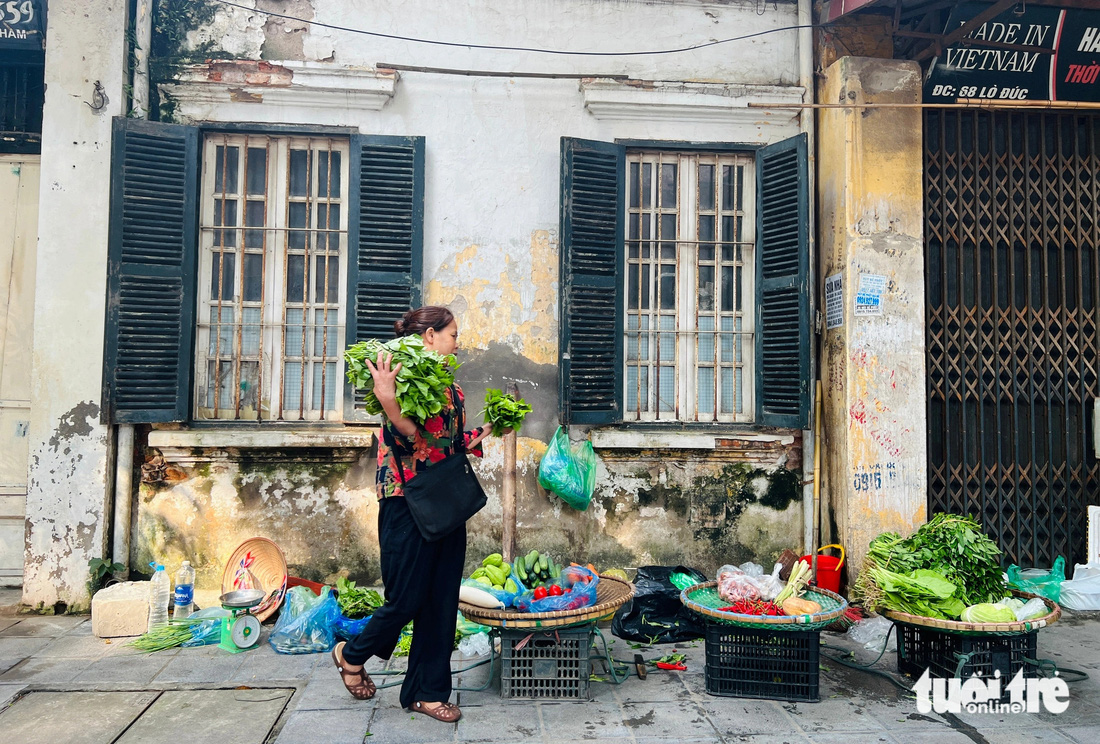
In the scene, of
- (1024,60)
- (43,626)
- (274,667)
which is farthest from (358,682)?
(1024,60)

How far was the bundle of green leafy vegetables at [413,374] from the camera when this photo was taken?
11.1 ft

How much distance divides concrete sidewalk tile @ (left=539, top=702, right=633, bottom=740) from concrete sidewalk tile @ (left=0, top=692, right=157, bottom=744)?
1933mm

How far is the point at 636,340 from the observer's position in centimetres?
617

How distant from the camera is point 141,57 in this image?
5.66m

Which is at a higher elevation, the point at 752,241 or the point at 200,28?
the point at 200,28

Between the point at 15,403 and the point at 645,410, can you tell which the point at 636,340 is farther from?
the point at 15,403

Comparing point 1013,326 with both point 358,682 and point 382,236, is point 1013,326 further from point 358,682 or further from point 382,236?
point 358,682

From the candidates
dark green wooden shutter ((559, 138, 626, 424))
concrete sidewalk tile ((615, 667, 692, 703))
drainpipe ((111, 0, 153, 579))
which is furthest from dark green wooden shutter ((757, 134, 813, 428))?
drainpipe ((111, 0, 153, 579))

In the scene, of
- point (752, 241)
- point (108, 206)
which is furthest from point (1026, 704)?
point (108, 206)

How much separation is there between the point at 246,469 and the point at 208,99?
2.69m

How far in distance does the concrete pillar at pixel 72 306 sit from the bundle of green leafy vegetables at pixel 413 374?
3.01m

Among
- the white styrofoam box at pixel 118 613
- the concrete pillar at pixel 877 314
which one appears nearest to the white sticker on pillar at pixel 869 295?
the concrete pillar at pixel 877 314

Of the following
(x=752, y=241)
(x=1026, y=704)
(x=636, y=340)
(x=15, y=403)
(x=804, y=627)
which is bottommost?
(x=1026, y=704)

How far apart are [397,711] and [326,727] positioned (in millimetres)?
334
